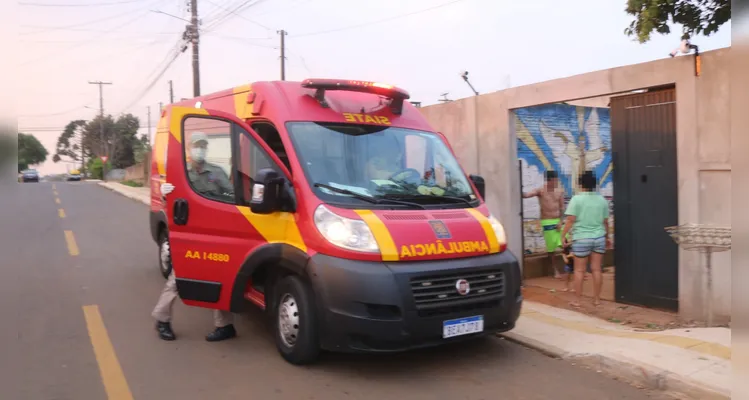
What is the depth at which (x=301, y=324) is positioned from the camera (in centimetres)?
465

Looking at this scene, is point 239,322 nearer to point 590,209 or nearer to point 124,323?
point 124,323

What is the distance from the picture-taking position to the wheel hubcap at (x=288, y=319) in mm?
4789

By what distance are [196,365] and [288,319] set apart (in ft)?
3.01

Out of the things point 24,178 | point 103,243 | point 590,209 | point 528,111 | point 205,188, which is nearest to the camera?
point 24,178

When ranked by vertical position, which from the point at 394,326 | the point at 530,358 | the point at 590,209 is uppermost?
the point at 590,209

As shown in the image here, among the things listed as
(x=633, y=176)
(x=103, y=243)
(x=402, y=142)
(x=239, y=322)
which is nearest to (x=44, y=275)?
(x=103, y=243)

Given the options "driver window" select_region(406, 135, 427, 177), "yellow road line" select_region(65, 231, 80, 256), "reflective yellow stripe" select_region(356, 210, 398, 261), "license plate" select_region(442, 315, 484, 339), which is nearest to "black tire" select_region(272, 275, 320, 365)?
"reflective yellow stripe" select_region(356, 210, 398, 261)

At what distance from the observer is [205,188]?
566cm

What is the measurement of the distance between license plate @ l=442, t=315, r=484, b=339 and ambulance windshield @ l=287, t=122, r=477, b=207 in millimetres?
1111

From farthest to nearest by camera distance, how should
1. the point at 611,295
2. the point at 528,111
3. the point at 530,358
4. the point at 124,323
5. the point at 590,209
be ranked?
1. the point at 528,111
2. the point at 611,295
3. the point at 590,209
4. the point at 124,323
5. the point at 530,358

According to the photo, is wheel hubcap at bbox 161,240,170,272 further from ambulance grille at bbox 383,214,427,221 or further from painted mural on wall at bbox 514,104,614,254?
painted mural on wall at bbox 514,104,614,254

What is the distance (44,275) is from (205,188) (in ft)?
15.2

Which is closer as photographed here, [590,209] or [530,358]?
[530,358]

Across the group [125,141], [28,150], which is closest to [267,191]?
[28,150]
